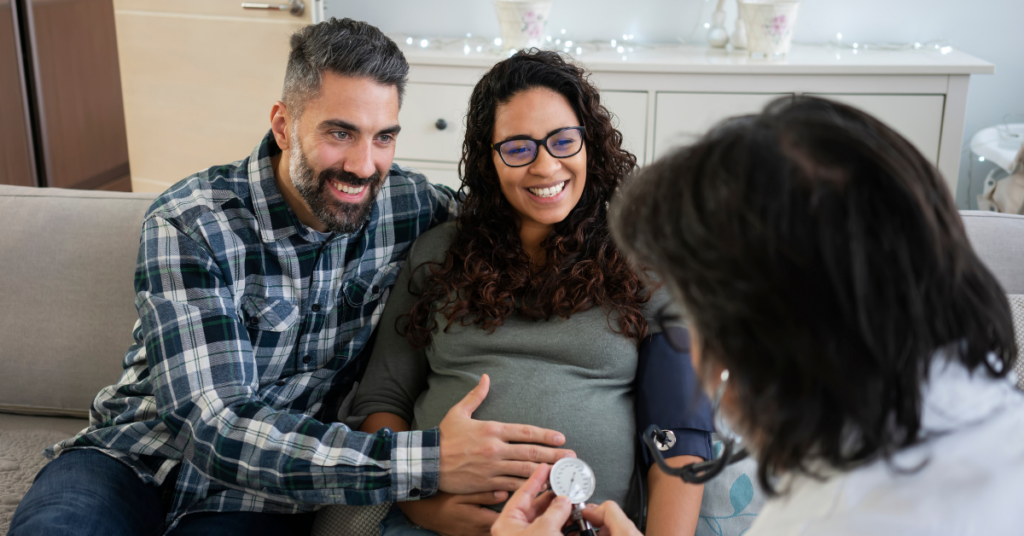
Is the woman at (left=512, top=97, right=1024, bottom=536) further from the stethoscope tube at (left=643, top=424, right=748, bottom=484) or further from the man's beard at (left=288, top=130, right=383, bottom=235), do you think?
the man's beard at (left=288, top=130, right=383, bottom=235)

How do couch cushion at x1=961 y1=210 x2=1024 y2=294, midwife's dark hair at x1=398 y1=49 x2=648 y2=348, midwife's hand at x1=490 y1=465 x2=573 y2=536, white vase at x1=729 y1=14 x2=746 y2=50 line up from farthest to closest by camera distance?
1. white vase at x1=729 y1=14 x2=746 y2=50
2. couch cushion at x1=961 y1=210 x2=1024 y2=294
3. midwife's dark hair at x1=398 y1=49 x2=648 y2=348
4. midwife's hand at x1=490 y1=465 x2=573 y2=536

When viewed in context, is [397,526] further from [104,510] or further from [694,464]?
[694,464]

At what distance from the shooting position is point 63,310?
1572mm

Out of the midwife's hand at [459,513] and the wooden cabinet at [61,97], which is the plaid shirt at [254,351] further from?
the wooden cabinet at [61,97]

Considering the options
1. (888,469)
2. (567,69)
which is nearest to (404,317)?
(567,69)

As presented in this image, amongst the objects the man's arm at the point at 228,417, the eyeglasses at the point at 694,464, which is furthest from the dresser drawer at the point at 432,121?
the eyeglasses at the point at 694,464

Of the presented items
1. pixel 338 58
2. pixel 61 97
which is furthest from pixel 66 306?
pixel 61 97

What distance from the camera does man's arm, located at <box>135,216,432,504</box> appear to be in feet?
3.86

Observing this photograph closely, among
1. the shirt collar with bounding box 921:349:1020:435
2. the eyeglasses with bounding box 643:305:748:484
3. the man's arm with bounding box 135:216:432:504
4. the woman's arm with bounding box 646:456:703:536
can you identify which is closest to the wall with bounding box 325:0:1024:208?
the man's arm with bounding box 135:216:432:504

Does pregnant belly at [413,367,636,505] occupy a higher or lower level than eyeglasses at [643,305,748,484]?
Answer: lower

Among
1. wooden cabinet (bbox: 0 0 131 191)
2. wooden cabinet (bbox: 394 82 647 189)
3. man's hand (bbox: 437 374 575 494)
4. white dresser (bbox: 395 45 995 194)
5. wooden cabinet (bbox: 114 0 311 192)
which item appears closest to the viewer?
man's hand (bbox: 437 374 575 494)

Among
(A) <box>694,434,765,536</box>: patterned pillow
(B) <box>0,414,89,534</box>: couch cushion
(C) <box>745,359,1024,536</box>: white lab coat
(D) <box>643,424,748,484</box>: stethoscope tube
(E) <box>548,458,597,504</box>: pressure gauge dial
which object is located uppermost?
(C) <box>745,359,1024,536</box>: white lab coat

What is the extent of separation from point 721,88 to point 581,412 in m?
1.68

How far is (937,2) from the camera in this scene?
2.97 m
